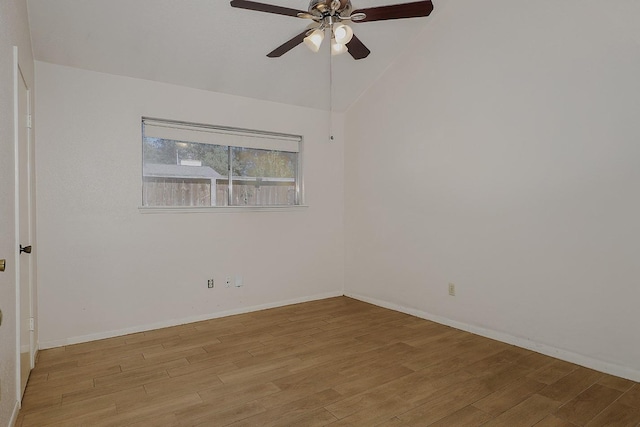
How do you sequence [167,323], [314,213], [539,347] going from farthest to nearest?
[314,213], [167,323], [539,347]

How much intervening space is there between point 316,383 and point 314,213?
244 cm

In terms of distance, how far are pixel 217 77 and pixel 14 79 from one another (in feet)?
6.29

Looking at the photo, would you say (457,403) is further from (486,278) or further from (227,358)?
(227,358)

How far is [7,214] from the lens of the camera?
1873 mm

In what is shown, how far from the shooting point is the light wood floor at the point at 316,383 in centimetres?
208

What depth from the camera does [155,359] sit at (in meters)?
2.89

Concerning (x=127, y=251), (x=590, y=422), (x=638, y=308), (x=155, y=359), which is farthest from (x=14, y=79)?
(x=638, y=308)

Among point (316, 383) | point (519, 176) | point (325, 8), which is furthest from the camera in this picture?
point (519, 176)

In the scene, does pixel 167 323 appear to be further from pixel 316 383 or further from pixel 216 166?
pixel 316 383

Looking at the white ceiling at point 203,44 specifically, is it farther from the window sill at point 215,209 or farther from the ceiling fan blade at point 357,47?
the window sill at point 215,209

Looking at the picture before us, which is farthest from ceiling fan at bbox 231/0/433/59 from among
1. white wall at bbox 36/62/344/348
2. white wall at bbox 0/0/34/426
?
white wall at bbox 36/62/344/348

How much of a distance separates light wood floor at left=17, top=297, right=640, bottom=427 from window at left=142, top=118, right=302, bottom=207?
4.52ft

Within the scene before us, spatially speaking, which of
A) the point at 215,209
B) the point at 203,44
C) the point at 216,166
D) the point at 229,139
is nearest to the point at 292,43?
the point at 203,44

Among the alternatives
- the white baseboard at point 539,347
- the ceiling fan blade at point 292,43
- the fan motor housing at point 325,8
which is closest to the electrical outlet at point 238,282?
the white baseboard at point 539,347
